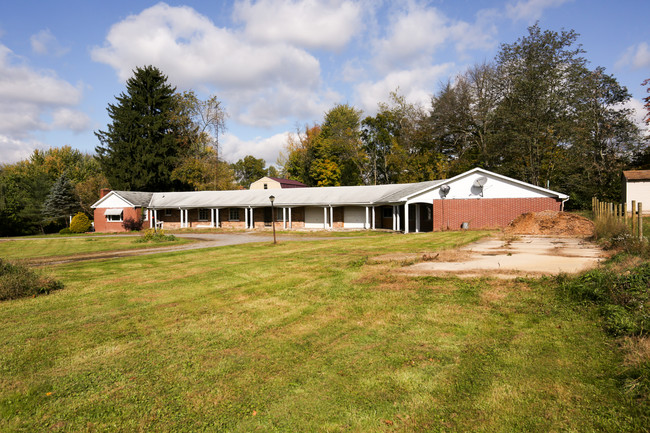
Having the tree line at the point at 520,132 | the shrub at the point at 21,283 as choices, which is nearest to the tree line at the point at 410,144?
the tree line at the point at 520,132

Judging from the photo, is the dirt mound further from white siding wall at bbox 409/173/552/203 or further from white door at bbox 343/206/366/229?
white door at bbox 343/206/366/229

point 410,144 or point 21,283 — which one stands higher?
point 410,144

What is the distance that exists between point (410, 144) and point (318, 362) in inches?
1813

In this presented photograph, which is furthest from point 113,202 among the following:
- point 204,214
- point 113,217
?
point 204,214

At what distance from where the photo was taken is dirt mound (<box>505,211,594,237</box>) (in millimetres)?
19047

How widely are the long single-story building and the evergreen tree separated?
8.20 meters

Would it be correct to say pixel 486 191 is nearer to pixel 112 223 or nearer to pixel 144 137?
pixel 112 223

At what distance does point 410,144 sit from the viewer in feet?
157

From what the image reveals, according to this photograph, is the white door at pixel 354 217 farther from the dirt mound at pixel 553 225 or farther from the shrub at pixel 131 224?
the shrub at pixel 131 224

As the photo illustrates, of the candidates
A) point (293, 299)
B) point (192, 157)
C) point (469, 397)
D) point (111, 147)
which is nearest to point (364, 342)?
point (469, 397)

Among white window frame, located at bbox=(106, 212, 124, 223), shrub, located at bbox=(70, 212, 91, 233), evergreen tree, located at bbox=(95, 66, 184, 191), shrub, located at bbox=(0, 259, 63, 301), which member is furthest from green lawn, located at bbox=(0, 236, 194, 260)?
evergreen tree, located at bbox=(95, 66, 184, 191)

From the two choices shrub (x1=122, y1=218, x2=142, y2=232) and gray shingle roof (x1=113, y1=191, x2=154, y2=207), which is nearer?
shrub (x1=122, y1=218, x2=142, y2=232)

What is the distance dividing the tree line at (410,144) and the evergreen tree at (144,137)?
0.50ft

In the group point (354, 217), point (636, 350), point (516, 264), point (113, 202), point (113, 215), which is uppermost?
point (113, 202)
